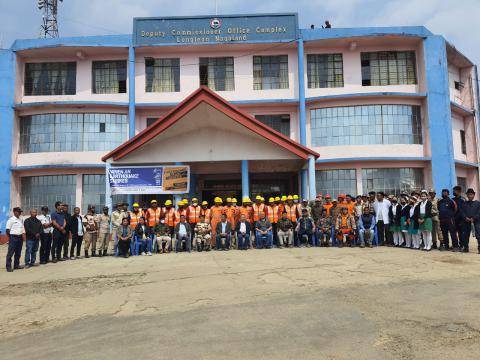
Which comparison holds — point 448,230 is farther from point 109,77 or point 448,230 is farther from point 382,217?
point 109,77

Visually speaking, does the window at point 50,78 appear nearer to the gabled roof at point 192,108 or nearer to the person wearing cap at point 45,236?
the gabled roof at point 192,108

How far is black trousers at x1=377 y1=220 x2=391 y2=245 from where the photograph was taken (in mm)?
12625

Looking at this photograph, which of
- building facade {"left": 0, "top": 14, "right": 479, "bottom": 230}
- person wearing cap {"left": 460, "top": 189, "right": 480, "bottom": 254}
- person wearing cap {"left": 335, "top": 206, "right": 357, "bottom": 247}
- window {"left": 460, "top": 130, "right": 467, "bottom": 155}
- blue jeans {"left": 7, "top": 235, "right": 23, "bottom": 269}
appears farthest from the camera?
window {"left": 460, "top": 130, "right": 467, "bottom": 155}

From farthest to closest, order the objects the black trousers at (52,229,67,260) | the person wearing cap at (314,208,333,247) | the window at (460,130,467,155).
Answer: the window at (460,130,467,155), the person wearing cap at (314,208,333,247), the black trousers at (52,229,67,260)

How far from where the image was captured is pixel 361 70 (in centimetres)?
1878

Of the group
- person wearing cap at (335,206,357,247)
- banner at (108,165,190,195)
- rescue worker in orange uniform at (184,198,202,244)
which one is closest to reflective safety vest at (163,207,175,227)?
rescue worker in orange uniform at (184,198,202,244)

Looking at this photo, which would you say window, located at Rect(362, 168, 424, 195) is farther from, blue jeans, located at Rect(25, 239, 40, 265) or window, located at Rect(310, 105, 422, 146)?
blue jeans, located at Rect(25, 239, 40, 265)

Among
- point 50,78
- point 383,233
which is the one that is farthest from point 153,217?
Answer: point 50,78

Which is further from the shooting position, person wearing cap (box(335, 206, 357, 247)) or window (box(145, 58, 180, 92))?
window (box(145, 58, 180, 92))

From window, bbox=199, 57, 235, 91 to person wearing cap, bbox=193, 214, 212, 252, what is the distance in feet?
29.9

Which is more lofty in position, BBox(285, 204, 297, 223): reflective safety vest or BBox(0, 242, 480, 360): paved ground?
BBox(285, 204, 297, 223): reflective safety vest

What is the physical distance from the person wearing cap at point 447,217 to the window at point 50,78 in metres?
17.1

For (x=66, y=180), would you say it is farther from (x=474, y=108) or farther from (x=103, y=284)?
(x=474, y=108)

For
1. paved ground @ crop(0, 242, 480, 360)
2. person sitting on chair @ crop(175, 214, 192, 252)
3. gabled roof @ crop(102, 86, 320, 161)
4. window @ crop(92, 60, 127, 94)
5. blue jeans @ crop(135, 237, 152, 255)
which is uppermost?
window @ crop(92, 60, 127, 94)
